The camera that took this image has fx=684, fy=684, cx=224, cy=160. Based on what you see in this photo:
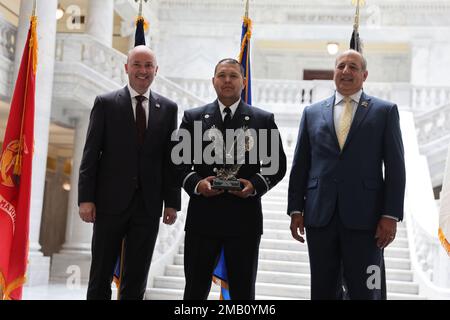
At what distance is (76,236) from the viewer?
1438 centimetres

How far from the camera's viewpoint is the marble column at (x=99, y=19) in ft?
50.5

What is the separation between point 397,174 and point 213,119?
4.24 ft

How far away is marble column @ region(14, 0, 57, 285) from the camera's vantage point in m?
11.8

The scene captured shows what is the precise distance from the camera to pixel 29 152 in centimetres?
673

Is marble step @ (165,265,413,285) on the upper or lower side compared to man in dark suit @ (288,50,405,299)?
lower

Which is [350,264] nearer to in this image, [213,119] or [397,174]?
[397,174]

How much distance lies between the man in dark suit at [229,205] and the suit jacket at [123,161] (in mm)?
230

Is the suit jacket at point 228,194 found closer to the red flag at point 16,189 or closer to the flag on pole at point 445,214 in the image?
the flag on pole at point 445,214

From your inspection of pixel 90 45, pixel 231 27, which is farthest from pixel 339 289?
pixel 231 27

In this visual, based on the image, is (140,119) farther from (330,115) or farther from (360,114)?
(360,114)

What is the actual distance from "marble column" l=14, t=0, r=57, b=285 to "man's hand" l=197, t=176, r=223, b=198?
25.8ft

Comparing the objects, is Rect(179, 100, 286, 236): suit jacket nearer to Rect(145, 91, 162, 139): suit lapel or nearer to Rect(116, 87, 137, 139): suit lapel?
Rect(145, 91, 162, 139): suit lapel

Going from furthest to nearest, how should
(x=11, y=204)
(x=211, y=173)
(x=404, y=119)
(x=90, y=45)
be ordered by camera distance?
(x=404, y=119) < (x=90, y=45) < (x=11, y=204) < (x=211, y=173)

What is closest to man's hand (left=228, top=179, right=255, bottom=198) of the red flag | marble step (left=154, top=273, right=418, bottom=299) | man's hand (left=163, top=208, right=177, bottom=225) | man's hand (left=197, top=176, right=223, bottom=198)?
man's hand (left=197, top=176, right=223, bottom=198)
